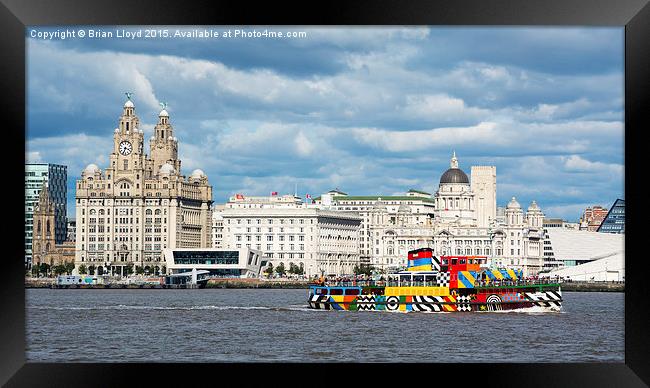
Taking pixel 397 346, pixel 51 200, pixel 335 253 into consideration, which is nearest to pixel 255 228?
pixel 335 253

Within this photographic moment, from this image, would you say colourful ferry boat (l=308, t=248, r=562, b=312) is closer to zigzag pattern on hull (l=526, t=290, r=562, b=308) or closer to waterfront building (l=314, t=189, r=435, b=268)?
zigzag pattern on hull (l=526, t=290, r=562, b=308)

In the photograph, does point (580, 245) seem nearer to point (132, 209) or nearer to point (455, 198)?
point (455, 198)

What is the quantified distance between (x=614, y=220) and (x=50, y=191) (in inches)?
2052

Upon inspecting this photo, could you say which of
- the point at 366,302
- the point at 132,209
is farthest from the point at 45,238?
the point at 366,302

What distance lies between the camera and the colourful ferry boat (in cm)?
3900

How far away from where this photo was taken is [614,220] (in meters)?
117

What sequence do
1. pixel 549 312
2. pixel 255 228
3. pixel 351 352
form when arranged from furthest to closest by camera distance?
pixel 255 228, pixel 549 312, pixel 351 352

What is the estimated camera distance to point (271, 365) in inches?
Result: 520

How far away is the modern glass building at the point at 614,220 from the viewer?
11425 cm
